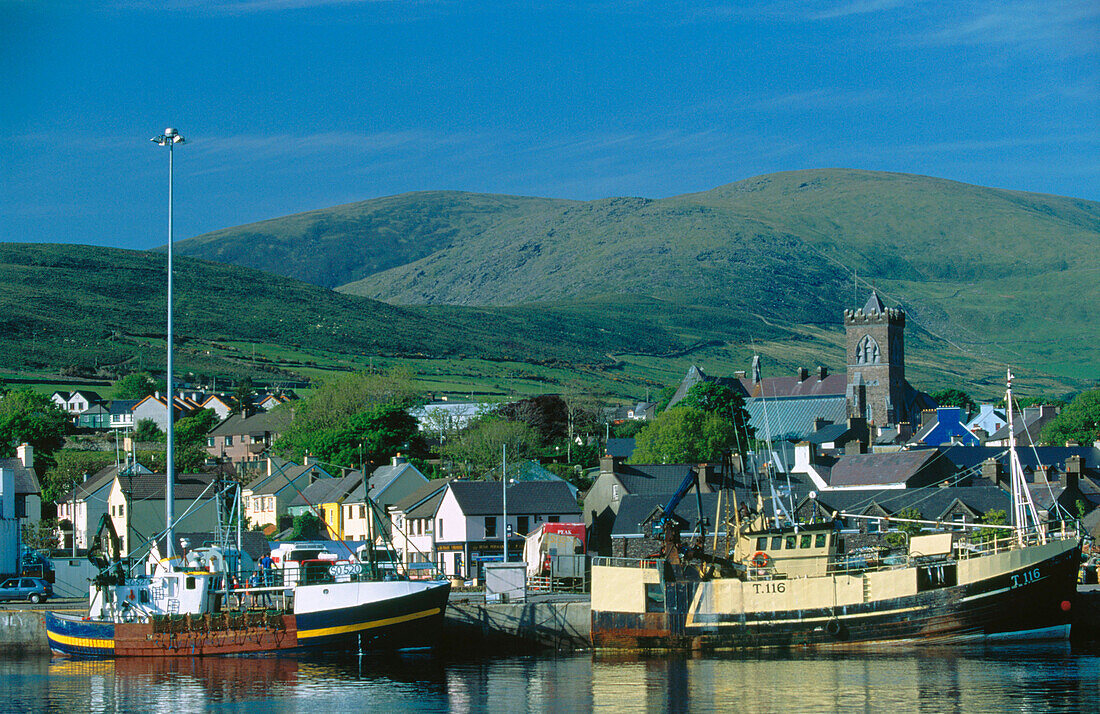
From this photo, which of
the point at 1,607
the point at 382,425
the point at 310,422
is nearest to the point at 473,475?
the point at 382,425

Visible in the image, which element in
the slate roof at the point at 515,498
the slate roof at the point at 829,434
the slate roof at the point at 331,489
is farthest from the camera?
the slate roof at the point at 829,434

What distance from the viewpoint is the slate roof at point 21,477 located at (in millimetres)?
84750

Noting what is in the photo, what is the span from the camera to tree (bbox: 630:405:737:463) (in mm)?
114562

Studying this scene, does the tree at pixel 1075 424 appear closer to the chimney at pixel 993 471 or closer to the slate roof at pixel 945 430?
the slate roof at pixel 945 430

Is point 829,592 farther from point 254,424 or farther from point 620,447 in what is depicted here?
point 254,424

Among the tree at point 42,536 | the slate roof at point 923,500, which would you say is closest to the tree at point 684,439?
the slate roof at point 923,500

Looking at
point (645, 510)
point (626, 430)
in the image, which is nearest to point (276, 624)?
point (645, 510)

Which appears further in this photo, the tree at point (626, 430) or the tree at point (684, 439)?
the tree at point (626, 430)

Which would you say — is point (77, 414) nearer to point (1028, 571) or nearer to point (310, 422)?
point (310, 422)

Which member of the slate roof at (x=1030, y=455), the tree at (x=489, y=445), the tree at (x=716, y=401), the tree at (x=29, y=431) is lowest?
the slate roof at (x=1030, y=455)

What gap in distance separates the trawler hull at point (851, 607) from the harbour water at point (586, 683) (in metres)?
0.97

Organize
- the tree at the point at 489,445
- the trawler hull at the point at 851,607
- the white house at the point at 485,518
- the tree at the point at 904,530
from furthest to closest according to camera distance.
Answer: the tree at the point at 489,445
the white house at the point at 485,518
the tree at the point at 904,530
the trawler hull at the point at 851,607

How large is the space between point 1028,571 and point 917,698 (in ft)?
39.1

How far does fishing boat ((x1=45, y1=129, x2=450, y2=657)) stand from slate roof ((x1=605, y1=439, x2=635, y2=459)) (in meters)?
74.0
